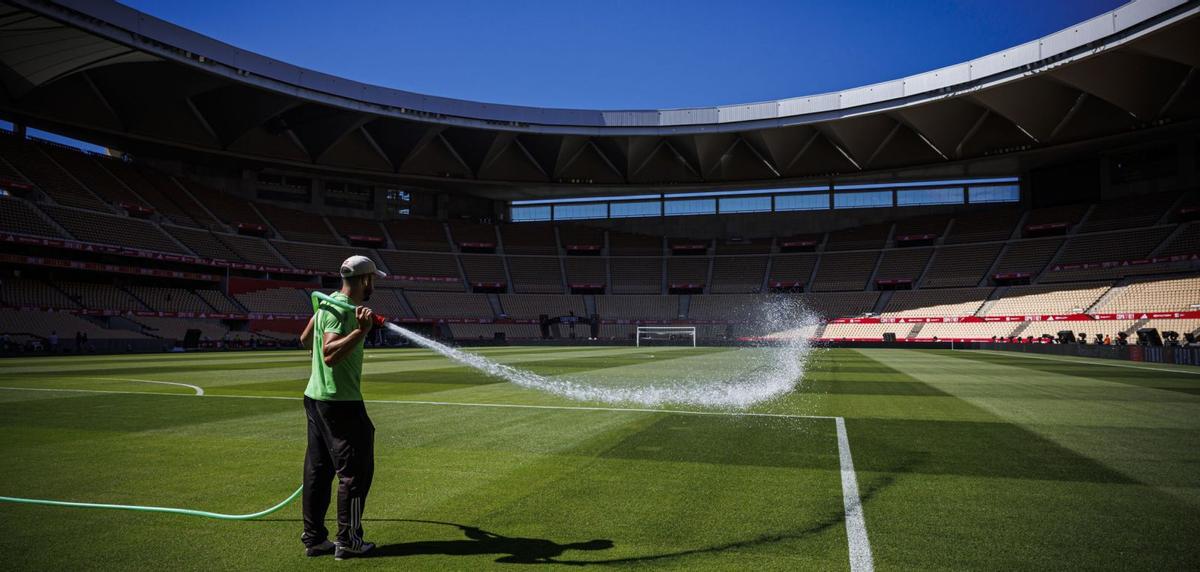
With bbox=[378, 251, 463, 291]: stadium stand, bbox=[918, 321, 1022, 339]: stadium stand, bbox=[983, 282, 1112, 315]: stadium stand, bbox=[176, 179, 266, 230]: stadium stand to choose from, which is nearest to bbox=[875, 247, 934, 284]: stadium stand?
bbox=[983, 282, 1112, 315]: stadium stand

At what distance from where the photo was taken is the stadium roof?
36656 millimetres

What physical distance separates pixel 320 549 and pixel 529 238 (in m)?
67.9

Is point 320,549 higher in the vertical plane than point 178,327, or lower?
lower

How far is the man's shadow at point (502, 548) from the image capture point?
4016 mm

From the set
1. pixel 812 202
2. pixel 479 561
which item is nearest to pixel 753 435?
pixel 479 561

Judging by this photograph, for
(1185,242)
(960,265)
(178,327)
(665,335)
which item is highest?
(1185,242)

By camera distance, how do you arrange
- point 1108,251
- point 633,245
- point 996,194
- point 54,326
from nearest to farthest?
point 54,326 → point 1108,251 → point 996,194 → point 633,245

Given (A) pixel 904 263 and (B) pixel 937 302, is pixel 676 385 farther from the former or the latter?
(A) pixel 904 263

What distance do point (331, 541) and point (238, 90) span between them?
52.0 m

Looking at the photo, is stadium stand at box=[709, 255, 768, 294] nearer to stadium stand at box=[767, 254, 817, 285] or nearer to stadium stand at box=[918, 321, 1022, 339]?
stadium stand at box=[767, 254, 817, 285]

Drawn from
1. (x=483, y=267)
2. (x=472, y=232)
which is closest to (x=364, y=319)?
(x=483, y=267)

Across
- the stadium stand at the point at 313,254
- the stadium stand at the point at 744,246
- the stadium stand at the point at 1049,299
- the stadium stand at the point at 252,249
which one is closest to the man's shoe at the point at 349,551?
the stadium stand at the point at 1049,299

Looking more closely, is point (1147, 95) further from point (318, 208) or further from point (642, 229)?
point (318, 208)

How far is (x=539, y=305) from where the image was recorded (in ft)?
204
